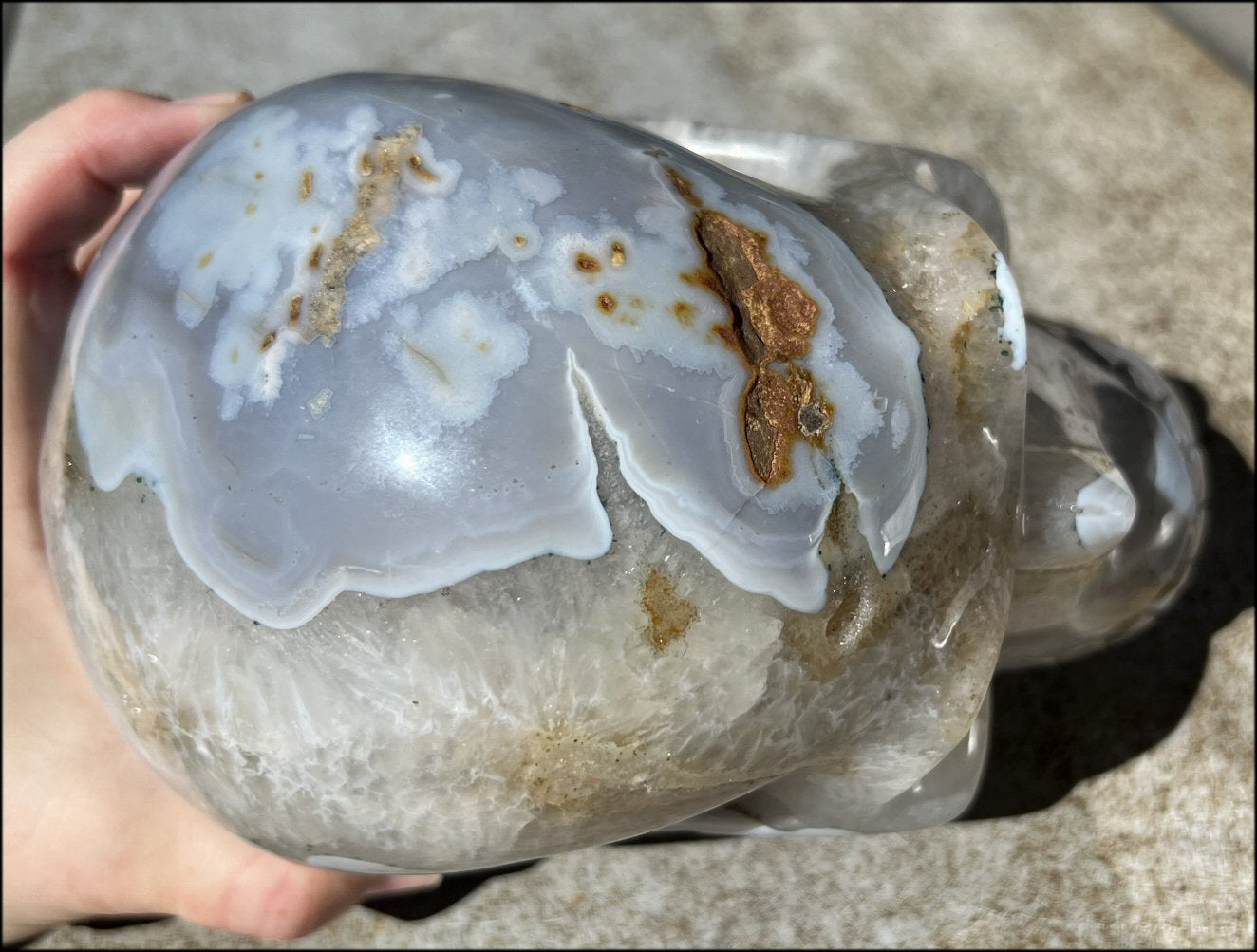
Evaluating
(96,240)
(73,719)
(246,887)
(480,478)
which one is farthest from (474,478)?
(96,240)

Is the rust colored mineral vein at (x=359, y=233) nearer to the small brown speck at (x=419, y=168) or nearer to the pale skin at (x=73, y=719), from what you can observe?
the small brown speck at (x=419, y=168)

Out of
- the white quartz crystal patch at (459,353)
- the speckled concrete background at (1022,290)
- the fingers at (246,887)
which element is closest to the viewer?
the white quartz crystal patch at (459,353)

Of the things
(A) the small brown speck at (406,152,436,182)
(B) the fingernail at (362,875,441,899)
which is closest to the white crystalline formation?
(A) the small brown speck at (406,152,436,182)

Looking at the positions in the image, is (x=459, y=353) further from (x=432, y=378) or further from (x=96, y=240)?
(x=96, y=240)

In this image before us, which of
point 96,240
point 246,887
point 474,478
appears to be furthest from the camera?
point 96,240

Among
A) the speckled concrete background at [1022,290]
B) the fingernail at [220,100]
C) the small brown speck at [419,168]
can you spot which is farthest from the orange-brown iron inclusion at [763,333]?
the speckled concrete background at [1022,290]

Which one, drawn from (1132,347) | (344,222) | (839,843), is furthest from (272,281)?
(1132,347)

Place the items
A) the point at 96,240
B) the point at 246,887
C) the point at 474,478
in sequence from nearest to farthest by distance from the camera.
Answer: the point at 474,478
the point at 246,887
the point at 96,240
